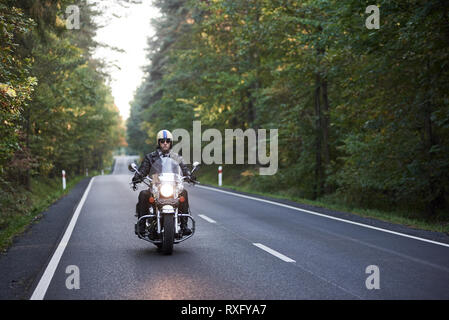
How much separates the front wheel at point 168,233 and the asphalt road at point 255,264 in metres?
0.20

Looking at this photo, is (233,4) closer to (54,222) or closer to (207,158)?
(54,222)

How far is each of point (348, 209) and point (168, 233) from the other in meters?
9.16

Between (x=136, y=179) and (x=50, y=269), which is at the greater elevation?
(x=136, y=179)

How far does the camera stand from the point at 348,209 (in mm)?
15625

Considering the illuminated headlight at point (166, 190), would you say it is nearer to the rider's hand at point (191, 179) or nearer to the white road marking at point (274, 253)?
the rider's hand at point (191, 179)

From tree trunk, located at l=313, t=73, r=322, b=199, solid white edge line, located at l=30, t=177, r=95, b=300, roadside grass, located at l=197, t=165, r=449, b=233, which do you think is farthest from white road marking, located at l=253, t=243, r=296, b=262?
tree trunk, located at l=313, t=73, r=322, b=199

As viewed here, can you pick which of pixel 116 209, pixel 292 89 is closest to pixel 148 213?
pixel 116 209

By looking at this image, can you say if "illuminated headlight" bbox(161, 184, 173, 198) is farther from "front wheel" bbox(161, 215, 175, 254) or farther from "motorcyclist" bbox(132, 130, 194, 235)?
"motorcyclist" bbox(132, 130, 194, 235)

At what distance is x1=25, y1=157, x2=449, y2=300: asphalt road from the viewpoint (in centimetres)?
577

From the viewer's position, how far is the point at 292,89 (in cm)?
2292

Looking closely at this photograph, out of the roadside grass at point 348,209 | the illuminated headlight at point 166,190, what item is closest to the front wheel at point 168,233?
the illuminated headlight at point 166,190

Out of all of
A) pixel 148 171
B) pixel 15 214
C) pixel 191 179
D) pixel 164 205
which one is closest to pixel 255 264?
pixel 164 205

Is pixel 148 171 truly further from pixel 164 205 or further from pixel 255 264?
pixel 255 264

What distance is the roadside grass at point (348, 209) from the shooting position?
12.4 metres
